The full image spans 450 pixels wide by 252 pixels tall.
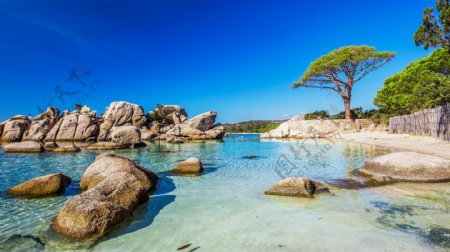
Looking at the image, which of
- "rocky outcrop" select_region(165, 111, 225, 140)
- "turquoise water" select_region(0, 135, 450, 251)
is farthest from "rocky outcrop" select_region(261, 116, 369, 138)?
"turquoise water" select_region(0, 135, 450, 251)

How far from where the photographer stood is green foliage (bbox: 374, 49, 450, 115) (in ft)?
82.6

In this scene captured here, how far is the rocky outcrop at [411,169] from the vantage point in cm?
870

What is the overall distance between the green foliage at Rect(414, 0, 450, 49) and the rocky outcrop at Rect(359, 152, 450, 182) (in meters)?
4.58

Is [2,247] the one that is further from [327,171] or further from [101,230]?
[327,171]

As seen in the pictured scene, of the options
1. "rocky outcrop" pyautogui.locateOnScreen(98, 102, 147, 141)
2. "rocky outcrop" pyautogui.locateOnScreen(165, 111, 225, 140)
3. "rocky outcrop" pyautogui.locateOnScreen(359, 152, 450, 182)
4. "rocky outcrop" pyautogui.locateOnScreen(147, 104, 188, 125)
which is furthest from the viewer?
"rocky outcrop" pyautogui.locateOnScreen(147, 104, 188, 125)

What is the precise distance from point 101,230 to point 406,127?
28930mm

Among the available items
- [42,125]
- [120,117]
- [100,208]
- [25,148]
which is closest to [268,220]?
A: [100,208]

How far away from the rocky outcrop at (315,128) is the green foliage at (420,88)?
17.4ft

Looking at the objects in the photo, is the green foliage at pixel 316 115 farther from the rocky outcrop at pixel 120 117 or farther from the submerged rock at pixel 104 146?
the submerged rock at pixel 104 146

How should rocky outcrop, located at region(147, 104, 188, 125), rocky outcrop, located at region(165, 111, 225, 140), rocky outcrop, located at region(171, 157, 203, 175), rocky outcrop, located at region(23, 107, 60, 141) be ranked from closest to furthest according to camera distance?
rocky outcrop, located at region(171, 157, 203, 175), rocky outcrop, located at region(23, 107, 60, 141), rocky outcrop, located at region(165, 111, 225, 140), rocky outcrop, located at region(147, 104, 188, 125)

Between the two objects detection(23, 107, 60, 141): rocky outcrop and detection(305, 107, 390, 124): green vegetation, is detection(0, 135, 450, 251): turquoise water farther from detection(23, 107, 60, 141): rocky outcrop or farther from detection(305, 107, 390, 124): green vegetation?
detection(23, 107, 60, 141): rocky outcrop

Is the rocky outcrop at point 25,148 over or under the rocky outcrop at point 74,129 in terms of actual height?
under

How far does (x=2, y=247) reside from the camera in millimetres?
4477

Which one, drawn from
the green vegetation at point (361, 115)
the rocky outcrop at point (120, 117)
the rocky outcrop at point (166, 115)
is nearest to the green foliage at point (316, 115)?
the green vegetation at point (361, 115)
